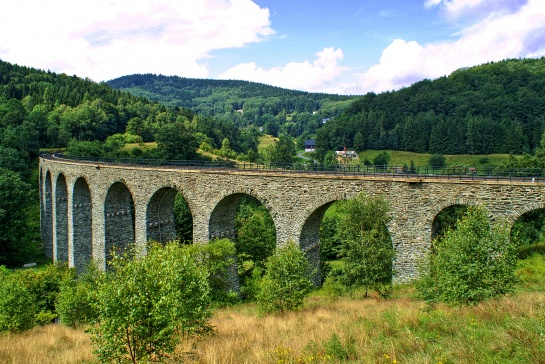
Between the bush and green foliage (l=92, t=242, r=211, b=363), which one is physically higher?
green foliage (l=92, t=242, r=211, b=363)

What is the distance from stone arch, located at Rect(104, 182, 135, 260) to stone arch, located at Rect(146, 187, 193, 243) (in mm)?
5178

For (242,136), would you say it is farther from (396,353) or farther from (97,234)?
(396,353)

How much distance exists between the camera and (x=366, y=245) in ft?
72.5

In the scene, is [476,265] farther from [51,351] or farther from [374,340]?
[51,351]

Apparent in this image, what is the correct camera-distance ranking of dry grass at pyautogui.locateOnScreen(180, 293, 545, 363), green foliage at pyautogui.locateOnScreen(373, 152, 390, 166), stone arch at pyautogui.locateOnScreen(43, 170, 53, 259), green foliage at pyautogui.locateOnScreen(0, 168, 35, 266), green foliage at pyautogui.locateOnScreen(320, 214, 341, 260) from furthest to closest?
green foliage at pyautogui.locateOnScreen(373, 152, 390, 166)
green foliage at pyautogui.locateOnScreen(320, 214, 341, 260)
stone arch at pyautogui.locateOnScreen(43, 170, 53, 259)
green foliage at pyautogui.locateOnScreen(0, 168, 35, 266)
dry grass at pyautogui.locateOnScreen(180, 293, 545, 363)

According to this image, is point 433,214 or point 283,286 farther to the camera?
point 433,214

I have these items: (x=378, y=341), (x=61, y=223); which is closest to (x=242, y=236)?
(x=61, y=223)

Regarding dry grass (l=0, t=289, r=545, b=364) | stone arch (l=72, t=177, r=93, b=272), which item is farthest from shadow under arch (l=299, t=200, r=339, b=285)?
stone arch (l=72, t=177, r=93, b=272)

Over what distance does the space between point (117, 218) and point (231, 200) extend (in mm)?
16339

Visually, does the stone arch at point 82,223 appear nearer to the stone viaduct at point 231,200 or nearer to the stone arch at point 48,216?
the stone viaduct at point 231,200

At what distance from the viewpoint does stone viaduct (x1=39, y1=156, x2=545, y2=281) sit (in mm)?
23219

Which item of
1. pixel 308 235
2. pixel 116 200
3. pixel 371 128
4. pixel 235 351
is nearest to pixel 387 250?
pixel 308 235

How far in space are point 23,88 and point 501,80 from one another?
16153 cm

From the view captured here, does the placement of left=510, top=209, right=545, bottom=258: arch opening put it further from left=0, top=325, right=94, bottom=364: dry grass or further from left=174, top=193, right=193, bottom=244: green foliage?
left=174, top=193, right=193, bottom=244: green foliage
